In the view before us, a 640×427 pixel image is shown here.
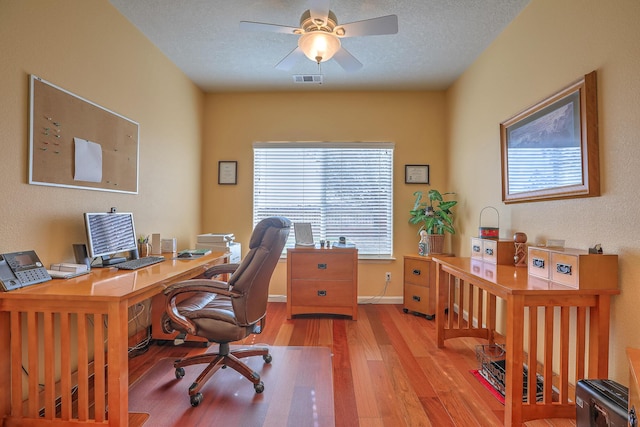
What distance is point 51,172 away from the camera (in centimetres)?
180

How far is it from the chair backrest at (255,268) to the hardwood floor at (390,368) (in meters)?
0.77

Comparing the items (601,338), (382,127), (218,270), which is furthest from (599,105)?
(218,270)

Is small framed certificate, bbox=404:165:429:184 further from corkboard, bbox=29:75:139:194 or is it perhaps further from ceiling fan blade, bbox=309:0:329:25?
corkboard, bbox=29:75:139:194

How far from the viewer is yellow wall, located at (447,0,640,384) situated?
4.89 feet

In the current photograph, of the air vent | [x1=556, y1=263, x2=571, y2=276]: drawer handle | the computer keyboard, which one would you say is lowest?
the computer keyboard

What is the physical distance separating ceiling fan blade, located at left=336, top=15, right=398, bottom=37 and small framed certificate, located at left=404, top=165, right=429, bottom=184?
199cm

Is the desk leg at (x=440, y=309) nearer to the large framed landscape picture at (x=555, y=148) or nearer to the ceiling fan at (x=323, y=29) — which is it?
the large framed landscape picture at (x=555, y=148)

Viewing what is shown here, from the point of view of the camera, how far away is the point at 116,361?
1391 millimetres

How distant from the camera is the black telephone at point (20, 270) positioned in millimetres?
1435

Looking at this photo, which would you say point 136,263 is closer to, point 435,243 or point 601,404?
point 601,404

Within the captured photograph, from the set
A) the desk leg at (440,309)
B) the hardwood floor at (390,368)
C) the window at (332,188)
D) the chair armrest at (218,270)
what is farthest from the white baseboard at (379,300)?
the chair armrest at (218,270)

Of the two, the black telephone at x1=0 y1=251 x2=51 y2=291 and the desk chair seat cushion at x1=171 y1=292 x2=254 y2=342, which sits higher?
the black telephone at x1=0 y1=251 x2=51 y2=291

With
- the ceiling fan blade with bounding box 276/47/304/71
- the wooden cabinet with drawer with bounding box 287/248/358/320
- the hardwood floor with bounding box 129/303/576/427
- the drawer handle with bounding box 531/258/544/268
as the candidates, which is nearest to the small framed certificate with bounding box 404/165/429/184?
the wooden cabinet with drawer with bounding box 287/248/358/320

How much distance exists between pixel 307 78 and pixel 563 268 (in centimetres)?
291
